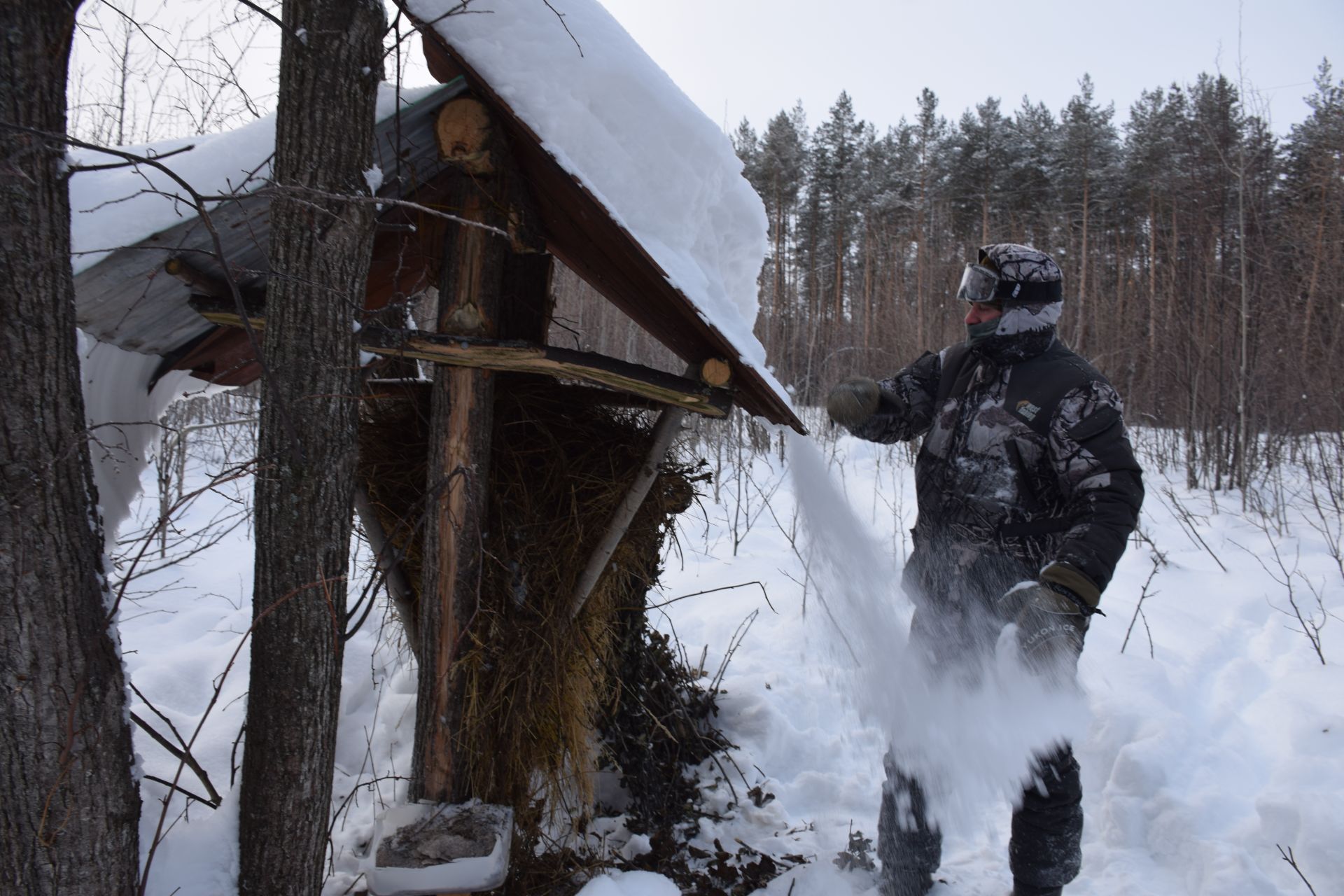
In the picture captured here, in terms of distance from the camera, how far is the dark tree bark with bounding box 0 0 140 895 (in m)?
1.36

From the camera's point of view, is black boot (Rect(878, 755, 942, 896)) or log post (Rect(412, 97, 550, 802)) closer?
log post (Rect(412, 97, 550, 802))

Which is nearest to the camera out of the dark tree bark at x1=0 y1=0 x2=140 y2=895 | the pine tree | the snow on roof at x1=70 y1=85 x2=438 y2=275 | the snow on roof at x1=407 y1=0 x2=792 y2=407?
→ the dark tree bark at x1=0 y1=0 x2=140 y2=895

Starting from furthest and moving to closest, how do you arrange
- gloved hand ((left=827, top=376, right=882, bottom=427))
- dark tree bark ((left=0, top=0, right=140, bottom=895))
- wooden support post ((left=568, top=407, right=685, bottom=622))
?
gloved hand ((left=827, top=376, right=882, bottom=427))
wooden support post ((left=568, top=407, right=685, bottom=622))
dark tree bark ((left=0, top=0, right=140, bottom=895))

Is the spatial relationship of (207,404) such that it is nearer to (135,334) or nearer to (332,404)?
(135,334)

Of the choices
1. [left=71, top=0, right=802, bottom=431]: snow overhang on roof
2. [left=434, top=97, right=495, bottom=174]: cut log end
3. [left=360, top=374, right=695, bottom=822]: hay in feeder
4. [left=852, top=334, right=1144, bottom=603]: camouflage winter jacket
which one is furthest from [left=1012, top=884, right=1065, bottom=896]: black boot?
[left=434, top=97, right=495, bottom=174]: cut log end

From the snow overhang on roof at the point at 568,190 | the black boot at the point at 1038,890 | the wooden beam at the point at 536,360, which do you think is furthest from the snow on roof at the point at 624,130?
the black boot at the point at 1038,890

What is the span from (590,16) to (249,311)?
1484mm

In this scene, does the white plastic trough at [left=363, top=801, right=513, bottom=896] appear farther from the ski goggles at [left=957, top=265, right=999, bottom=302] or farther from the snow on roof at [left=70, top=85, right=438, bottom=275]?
the ski goggles at [left=957, top=265, right=999, bottom=302]

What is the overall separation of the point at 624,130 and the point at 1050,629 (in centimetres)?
185

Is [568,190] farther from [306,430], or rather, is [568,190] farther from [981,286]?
[981,286]

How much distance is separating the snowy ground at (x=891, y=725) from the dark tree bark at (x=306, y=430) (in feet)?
0.58

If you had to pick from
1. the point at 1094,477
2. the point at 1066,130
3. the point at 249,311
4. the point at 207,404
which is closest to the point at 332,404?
the point at 249,311

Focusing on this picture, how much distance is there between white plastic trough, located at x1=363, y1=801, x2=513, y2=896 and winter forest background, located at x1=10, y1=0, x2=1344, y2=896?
21 cm

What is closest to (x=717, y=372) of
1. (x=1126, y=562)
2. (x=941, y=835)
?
(x=941, y=835)
